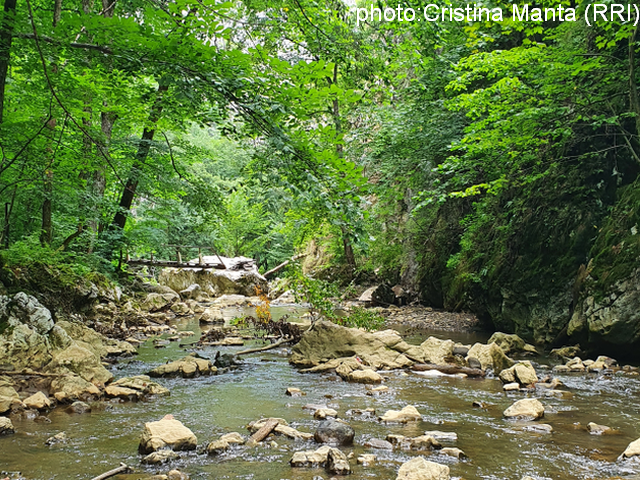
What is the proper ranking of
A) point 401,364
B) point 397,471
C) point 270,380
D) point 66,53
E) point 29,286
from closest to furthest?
point 397,471
point 66,53
point 270,380
point 401,364
point 29,286

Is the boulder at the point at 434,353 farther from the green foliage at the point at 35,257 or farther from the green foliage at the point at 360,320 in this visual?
the green foliage at the point at 35,257

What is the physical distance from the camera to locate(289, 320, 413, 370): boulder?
746 centimetres

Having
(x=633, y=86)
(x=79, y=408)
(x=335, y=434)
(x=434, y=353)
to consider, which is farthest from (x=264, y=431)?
(x=633, y=86)

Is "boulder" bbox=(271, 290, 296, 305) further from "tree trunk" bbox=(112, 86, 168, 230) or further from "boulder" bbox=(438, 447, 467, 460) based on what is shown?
"boulder" bbox=(438, 447, 467, 460)

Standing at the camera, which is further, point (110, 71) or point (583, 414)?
point (110, 71)

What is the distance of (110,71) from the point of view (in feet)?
17.8

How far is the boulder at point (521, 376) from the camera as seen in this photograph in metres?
5.99

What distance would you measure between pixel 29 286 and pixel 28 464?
6149 mm

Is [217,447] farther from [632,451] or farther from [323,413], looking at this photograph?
[632,451]

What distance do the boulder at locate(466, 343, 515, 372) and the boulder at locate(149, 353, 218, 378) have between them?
420 centimetres

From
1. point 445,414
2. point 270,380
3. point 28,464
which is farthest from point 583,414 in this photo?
point 28,464

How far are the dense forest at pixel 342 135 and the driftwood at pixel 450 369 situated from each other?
2.15 meters

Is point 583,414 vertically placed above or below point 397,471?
below

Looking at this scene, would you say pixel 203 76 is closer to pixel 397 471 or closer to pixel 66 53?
pixel 66 53
